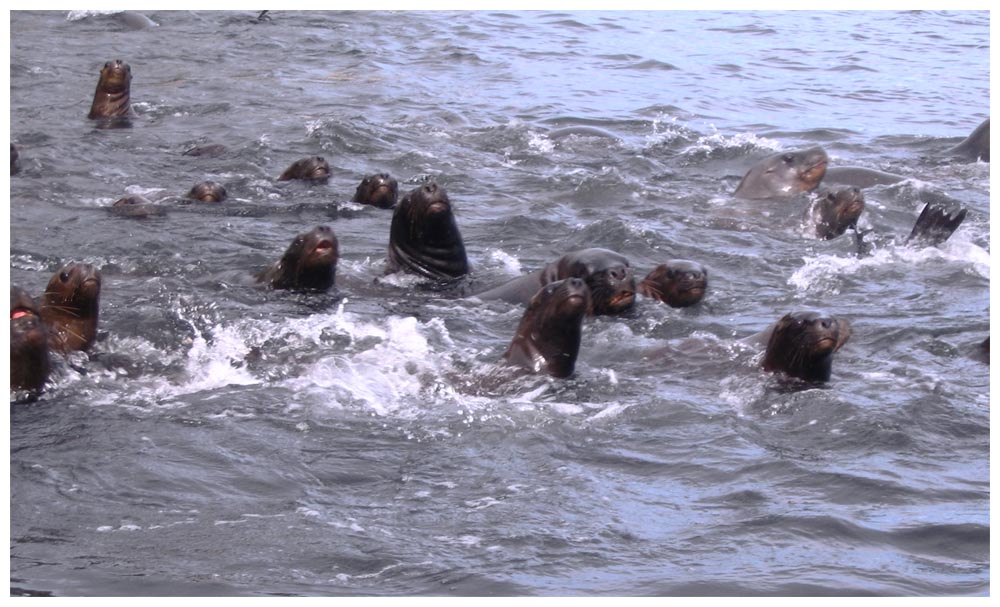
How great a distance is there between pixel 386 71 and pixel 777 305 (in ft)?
38.4

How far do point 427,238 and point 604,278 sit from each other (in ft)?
4.93

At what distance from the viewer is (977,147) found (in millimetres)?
14109

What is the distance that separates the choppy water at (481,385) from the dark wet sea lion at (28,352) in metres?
0.13

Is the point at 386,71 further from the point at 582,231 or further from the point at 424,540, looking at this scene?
the point at 424,540

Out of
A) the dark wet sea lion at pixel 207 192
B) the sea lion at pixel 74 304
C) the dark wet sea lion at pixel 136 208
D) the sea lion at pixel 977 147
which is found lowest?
the dark wet sea lion at pixel 136 208

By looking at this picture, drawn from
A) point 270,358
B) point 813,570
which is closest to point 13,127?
point 270,358

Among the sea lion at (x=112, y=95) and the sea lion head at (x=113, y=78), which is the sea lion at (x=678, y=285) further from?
the sea lion head at (x=113, y=78)

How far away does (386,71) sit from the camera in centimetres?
1994

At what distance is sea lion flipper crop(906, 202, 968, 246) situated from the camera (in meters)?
10.3

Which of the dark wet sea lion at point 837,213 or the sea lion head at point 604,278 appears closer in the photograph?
the sea lion head at point 604,278

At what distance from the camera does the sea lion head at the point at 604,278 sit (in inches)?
341

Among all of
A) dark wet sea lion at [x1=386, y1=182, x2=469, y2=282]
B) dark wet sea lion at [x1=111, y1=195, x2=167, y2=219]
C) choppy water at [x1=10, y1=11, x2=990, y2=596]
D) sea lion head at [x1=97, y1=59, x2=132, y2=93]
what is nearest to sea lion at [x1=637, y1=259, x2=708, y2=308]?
choppy water at [x1=10, y1=11, x2=990, y2=596]

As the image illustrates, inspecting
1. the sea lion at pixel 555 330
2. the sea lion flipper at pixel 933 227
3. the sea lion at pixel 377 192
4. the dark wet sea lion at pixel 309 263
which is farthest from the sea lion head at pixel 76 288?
the sea lion flipper at pixel 933 227

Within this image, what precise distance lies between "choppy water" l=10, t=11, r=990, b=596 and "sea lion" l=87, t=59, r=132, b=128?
264 millimetres
